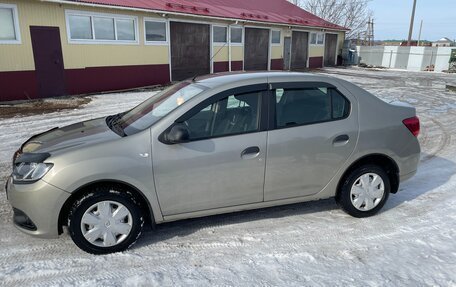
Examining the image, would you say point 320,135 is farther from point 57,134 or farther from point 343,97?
point 57,134

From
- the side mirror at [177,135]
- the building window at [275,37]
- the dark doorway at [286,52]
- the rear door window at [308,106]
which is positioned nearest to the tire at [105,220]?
the side mirror at [177,135]

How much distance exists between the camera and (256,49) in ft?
72.9

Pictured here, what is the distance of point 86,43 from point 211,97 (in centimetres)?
1169

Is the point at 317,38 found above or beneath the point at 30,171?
above

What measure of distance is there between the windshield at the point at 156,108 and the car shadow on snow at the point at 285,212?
1.14 m

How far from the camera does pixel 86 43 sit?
13.5 meters

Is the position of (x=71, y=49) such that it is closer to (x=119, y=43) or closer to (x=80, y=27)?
(x=80, y=27)

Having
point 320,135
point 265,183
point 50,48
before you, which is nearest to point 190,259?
point 265,183

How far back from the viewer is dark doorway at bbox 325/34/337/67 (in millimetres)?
30388

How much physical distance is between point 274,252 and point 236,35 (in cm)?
1866

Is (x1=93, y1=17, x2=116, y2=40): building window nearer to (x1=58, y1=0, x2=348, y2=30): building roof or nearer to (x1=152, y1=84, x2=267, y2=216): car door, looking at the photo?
(x1=58, y1=0, x2=348, y2=30): building roof

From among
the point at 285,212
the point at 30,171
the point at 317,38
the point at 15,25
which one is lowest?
the point at 285,212

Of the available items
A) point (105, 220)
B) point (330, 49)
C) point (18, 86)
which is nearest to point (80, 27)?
point (18, 86)

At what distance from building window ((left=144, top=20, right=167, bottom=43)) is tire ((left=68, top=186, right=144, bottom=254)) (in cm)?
1367
